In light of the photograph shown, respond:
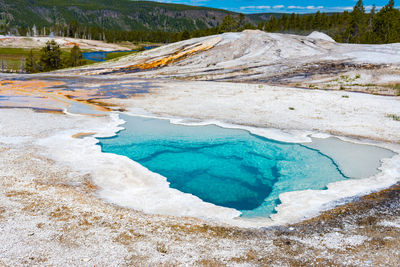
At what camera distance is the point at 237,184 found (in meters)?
10.4

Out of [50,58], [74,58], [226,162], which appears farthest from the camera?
[74,58]

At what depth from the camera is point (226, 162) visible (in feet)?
39.7

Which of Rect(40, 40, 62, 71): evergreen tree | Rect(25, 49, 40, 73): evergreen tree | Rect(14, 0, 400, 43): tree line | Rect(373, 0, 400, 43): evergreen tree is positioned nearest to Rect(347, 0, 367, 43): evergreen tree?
Rect(14, 0, 400, 43): tree line

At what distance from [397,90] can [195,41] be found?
26.2 meters

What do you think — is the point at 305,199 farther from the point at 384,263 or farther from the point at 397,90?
the point at 397,90

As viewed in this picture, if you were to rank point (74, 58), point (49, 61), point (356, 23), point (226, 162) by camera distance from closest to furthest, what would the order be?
point (226, 162) < point (49, 61) < point (74, 58) < point (356, 23)

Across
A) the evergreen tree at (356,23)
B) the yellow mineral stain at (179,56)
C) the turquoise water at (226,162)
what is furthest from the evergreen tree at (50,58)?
the evergreen tree at (356,23)

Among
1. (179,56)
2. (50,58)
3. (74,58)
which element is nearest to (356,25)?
(179,56)

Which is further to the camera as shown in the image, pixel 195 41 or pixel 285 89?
pixel 195 41

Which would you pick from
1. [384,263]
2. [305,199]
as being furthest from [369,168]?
[384,263]

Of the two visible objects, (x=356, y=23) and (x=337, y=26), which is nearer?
(x=356, y=23)

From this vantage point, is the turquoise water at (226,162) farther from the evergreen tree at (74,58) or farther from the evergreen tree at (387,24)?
the evergreen tree at (387,24)

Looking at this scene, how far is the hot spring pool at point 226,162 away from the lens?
31.5ft

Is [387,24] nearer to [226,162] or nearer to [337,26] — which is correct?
[337,26]
